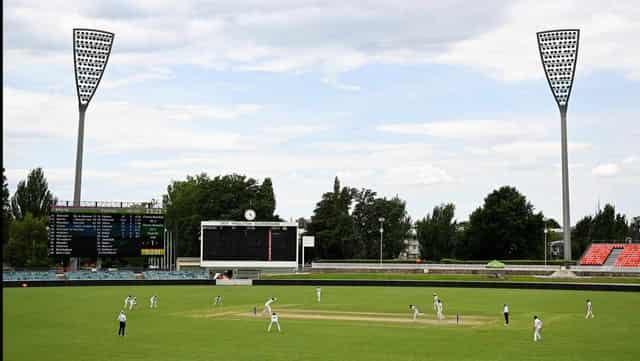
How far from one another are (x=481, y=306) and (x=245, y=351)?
2827 cm

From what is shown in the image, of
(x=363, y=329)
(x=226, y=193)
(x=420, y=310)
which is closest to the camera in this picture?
(x=363, y=329)

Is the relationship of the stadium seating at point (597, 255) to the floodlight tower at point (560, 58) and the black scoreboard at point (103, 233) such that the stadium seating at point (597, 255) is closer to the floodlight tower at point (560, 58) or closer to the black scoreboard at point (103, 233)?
the floodlight tower at point (560, 58)

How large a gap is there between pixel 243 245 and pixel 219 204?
46.5 m

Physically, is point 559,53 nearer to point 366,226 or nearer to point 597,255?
point 597,255

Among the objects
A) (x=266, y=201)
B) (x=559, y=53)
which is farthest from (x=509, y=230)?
(x=266, y=201)

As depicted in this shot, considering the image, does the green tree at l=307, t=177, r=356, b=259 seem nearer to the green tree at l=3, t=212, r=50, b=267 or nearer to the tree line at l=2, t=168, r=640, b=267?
the tree line at l=2, t=168, r=640, b=267

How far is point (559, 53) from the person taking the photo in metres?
91.8

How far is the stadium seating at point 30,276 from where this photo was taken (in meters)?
85.2

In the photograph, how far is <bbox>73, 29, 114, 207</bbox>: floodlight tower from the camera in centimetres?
8800

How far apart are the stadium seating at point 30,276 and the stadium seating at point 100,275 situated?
1.86 metres

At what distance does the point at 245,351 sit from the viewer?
100 feet

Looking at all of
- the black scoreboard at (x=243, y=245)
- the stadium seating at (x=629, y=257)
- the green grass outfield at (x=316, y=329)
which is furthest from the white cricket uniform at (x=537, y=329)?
the stadium seating at (x=629, y=257)

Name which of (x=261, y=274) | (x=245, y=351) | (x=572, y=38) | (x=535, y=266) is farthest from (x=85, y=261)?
(x=245, y=351)

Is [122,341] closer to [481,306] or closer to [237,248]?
[481,306]
